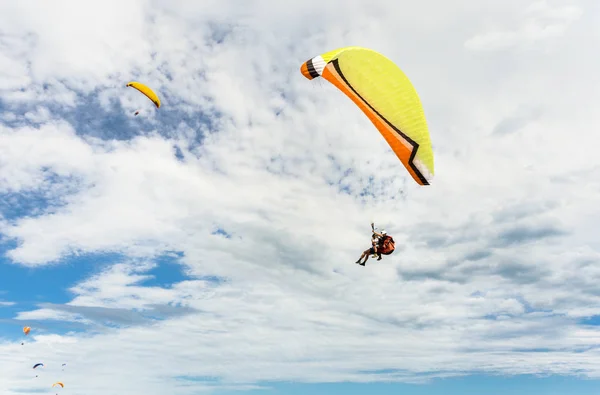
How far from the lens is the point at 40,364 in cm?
5744

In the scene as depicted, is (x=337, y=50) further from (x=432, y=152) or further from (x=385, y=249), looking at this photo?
(x=385, y=249)

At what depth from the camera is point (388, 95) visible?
81.5 ft

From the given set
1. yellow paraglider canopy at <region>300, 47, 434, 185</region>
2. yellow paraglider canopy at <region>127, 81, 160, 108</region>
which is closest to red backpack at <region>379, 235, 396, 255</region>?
yellow paraglider canopy at <region>300, 47, 434, 185</region>

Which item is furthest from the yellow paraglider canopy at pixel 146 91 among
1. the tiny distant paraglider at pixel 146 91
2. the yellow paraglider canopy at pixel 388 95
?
the yellow paraglider canopy at pixel 388 95

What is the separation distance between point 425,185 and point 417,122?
3.30 m

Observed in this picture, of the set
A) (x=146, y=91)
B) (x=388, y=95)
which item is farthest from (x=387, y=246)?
(x=146, y=91)

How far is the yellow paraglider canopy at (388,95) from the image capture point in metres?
24.2

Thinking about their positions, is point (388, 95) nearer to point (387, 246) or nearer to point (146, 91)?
point (387, 246)

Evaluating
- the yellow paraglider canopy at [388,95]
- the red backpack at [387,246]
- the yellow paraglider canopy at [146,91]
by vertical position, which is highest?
the yellow paraglider canopy at [146,91]

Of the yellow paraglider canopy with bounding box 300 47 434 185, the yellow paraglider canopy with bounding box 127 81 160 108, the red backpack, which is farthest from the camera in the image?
the yellow paraglider canopy with bounding box 127 81 160 108

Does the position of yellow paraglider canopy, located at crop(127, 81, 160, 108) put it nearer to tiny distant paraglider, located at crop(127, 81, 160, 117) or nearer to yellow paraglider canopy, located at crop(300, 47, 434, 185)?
tiny distant paraglider, located at crop(127, 81, 160, 117)

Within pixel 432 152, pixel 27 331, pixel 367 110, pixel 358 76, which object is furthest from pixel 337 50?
pixel 27 331

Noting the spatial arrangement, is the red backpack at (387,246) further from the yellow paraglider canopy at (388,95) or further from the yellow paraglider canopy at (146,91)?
the yellow paraglider canopy at (146,91)

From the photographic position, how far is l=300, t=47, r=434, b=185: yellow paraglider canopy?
24172 mm
